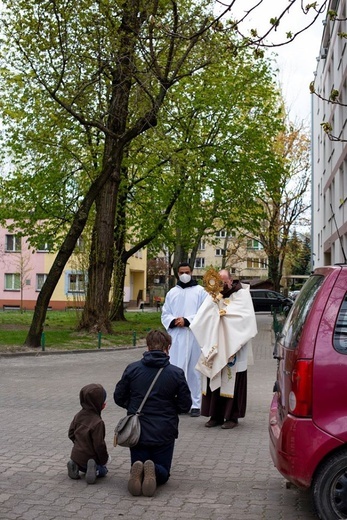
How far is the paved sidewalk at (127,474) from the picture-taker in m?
6.08

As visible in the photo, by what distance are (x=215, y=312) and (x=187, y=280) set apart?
3.84 ft

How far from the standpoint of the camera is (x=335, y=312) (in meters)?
5.46

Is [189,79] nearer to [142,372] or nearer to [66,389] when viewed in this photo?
[66,389]

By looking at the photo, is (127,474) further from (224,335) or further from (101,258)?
(101,258)

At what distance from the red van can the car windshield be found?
13 centimetres

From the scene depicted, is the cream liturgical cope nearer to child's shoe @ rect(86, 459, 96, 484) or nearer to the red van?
child's shoe @ rect(86, 459, 96, 484)

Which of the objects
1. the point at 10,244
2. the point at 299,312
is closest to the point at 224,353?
the point at 299,312

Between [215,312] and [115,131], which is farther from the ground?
[115,131]

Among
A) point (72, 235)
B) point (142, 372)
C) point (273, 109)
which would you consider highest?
point (273, 109)

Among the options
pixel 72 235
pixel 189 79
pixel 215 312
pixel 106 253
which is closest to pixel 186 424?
pixel 215 312

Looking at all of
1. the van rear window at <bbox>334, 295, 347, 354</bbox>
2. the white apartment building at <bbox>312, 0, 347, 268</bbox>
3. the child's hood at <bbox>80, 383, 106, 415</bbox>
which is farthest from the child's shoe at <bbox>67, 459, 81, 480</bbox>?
the white apartment building at <bbox>312, 0, 347, 268</bbox>

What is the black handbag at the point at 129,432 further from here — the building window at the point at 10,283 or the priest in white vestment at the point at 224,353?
the building window at the point at 10,283

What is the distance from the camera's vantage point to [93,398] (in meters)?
7.18

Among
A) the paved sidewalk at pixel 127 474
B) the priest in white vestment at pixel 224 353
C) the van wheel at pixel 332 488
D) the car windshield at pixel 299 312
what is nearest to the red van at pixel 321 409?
the van wheel at pixel 332 488
